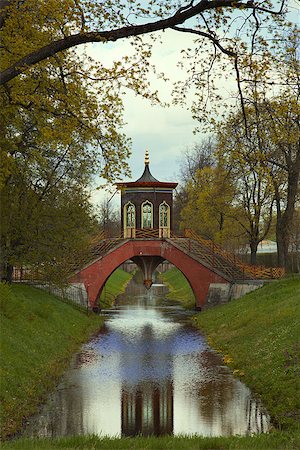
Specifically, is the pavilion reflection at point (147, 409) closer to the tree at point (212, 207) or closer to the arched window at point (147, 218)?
the tree at point (212, 207)

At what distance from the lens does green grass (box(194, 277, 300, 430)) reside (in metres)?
15.8

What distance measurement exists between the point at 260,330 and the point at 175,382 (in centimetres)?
566

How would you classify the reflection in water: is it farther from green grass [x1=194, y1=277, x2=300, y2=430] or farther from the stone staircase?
the stone staircase

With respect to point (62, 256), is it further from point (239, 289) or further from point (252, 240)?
point (252, 240)

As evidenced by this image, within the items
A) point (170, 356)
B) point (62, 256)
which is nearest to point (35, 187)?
point (62, 256)

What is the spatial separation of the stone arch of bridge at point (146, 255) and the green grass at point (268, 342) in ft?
19.3

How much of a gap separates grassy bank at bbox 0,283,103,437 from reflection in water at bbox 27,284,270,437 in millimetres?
528

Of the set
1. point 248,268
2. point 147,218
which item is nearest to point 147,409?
point 248,268

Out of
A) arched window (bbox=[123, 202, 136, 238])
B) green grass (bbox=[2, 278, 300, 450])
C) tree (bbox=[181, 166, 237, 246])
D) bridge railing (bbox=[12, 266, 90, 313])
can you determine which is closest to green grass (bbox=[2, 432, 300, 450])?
green grass (bbox=[2, 278, 300, 450])

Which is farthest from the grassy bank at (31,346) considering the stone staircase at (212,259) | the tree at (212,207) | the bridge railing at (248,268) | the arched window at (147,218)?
the tree at (212,207)

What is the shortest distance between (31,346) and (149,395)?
5.19 meters

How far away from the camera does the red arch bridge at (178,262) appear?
42.1 metres

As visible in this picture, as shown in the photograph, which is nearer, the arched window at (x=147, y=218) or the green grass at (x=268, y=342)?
the green grass at (x=268, y=342)

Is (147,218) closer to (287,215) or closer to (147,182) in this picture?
(147,182)
